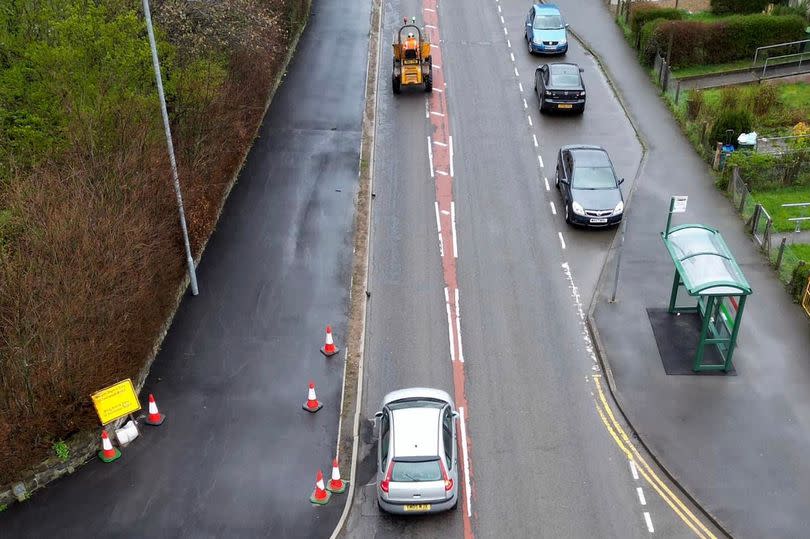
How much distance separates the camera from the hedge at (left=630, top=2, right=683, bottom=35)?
38.1m

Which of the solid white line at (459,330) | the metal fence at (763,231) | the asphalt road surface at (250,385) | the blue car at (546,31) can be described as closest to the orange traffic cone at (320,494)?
the asphalt road surface at (250,385)

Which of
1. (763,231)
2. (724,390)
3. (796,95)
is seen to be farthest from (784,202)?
(724,390)

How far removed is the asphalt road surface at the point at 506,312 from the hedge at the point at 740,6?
7881 millimetres

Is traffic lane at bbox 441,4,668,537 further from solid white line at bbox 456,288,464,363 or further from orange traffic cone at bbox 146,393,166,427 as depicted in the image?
orange traffic cone at bbox 146,393,166,427

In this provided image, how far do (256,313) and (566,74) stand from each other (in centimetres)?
1709

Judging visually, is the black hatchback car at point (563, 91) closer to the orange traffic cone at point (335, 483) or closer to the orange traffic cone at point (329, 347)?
the orange traffic cone at point (329, 347)

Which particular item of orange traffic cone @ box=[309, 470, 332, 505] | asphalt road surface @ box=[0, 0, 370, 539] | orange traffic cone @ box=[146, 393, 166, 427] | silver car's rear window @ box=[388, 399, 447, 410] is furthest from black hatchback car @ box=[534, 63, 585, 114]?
orange traffic cone @ box=[309, 470, 332, 505]

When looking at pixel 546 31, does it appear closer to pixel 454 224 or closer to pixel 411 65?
pixel 411 65

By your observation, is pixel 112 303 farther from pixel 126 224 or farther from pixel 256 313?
pixel 256 313

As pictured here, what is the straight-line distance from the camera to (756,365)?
20703 mm

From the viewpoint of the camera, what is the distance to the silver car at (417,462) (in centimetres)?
1638

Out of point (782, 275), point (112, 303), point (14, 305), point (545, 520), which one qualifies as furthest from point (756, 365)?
point (14, 305)

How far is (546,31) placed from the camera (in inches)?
1502

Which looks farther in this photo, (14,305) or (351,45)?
(351,45)
